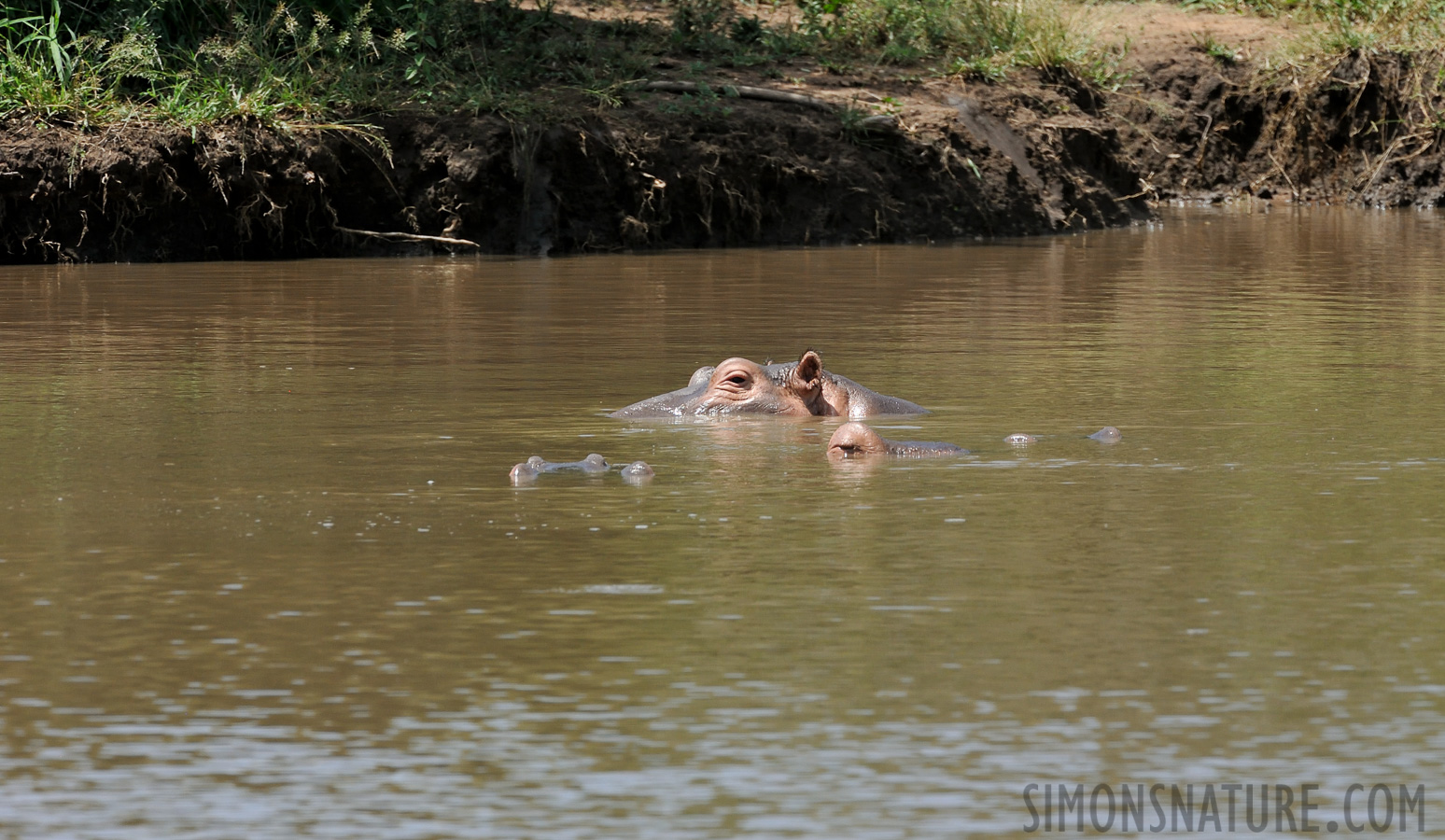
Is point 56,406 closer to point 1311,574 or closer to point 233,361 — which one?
point 233,361

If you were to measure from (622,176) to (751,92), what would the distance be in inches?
67.2

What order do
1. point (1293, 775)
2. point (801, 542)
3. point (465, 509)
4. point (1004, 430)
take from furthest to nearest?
point (1004, 430) < point (465, 509) < point (801, 542) < point (1293, 775)

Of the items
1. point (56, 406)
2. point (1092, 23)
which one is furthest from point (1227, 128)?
point (56, 406)

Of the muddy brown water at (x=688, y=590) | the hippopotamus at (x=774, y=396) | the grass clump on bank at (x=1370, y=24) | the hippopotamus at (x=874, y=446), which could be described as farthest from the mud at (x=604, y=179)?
the hippopotamus at (x=874, y=446)

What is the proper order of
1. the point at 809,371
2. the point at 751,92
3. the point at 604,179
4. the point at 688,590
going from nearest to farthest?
1. the point at 688,590
2. the point at 809,371
3. the point at 604,179
4. the point at 751,92

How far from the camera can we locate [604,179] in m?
18.5

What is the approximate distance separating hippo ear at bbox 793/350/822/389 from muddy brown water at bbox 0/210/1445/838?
20 cm

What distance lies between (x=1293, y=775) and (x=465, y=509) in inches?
127

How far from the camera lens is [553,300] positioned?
46.1 ft

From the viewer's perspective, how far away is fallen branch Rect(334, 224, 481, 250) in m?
17.9

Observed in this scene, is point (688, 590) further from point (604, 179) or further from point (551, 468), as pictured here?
point (604, 179)

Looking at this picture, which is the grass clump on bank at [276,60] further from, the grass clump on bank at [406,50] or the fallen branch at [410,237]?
the fallen branch at [410,237]

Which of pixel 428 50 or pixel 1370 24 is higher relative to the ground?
pixel 1370 24

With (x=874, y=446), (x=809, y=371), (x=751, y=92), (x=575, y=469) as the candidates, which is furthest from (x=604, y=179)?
(x=575, y=469)
